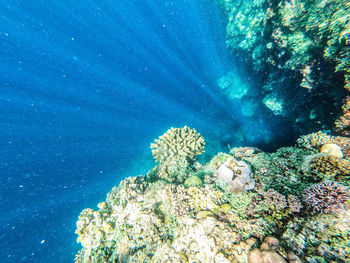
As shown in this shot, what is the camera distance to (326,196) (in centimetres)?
266

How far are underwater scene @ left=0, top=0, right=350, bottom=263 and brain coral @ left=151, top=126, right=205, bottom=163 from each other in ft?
0.17

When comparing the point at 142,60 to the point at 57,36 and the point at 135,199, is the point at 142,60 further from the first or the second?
the point at 135,199

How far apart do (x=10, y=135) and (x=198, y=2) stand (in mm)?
57765

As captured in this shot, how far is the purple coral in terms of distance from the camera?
100 inches

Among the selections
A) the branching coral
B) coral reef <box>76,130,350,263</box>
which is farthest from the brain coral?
the branching coral

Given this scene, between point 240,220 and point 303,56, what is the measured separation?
297 inches

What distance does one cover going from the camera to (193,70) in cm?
2961

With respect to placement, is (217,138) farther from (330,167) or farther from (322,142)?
(330,167)

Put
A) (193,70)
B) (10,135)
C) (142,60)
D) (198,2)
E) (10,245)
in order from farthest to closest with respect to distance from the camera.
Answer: (10,135)
(142,60)
(193,70)
(10,245)
(198,2)

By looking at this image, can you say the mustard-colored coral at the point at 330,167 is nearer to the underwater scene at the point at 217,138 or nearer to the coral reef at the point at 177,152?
the underwater scene at the point at 217,138

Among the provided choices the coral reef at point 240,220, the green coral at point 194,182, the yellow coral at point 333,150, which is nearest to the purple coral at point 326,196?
the coral reef at point 240,220

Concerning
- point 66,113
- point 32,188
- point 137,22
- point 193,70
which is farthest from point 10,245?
point 137,22

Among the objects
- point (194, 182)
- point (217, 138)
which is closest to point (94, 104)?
point (217, 138)

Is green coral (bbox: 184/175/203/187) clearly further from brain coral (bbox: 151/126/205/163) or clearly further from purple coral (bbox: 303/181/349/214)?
purple coral (bbox: 303/181/349/214)
